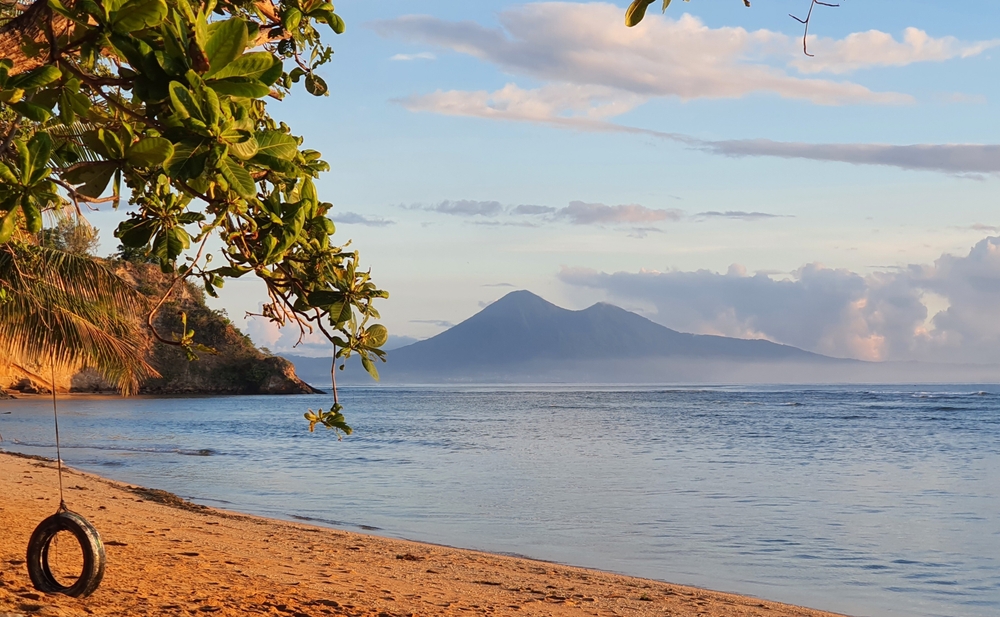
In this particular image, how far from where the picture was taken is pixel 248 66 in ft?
5.52

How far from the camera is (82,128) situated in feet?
20.1

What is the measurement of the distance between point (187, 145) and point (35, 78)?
0.36 metres

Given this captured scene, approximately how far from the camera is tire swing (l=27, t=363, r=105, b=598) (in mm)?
4381

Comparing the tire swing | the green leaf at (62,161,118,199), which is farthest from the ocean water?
the green leaf at (62,161,118,199)

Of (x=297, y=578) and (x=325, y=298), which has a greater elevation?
(x=325, y=298)

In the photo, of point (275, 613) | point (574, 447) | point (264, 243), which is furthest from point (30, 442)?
point (264, 243)

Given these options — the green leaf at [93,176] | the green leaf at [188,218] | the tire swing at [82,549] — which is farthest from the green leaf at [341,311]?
the tire swing at [82,549]

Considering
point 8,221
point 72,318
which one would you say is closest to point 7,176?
point 8,221

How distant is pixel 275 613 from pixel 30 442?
22.8 meters

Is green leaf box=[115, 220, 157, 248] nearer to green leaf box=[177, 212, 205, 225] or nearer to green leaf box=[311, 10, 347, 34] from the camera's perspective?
green leaf box=[177, 212, 205, 225]

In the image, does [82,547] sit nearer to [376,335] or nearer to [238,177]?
[376,335]

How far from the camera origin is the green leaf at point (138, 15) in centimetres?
168

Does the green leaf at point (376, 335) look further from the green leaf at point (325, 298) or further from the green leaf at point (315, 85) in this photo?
the green leaf at point (315, 85)

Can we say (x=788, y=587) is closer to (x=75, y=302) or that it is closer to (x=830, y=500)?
(x=830, y=500)
